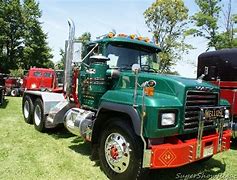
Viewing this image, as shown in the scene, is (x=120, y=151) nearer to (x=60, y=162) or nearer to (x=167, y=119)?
(x=167, y=119)

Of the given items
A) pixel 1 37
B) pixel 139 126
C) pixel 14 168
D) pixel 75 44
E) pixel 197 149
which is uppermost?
pixel 1 37

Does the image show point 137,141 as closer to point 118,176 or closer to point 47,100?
point 118,176

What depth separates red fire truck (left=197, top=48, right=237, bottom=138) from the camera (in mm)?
7484

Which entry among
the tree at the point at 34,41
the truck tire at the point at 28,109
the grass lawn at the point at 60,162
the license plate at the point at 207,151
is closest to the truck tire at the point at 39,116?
the truck tire at the point at 28,109

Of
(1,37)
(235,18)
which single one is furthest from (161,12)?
(1,37)

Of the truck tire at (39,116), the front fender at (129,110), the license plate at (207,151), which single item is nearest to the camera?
the front fender at (129,110)

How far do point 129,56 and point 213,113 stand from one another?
7.14 ft

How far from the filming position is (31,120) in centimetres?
958

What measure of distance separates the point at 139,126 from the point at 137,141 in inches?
12.8

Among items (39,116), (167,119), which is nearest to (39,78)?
(39,116)

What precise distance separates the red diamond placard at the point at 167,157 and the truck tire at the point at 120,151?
37 cm

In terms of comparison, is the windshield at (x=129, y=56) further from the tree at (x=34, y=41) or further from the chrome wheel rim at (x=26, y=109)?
the tree at (x=34, y=41)

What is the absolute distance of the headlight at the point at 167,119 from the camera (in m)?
4.35

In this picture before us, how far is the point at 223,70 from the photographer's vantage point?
26.7ft
